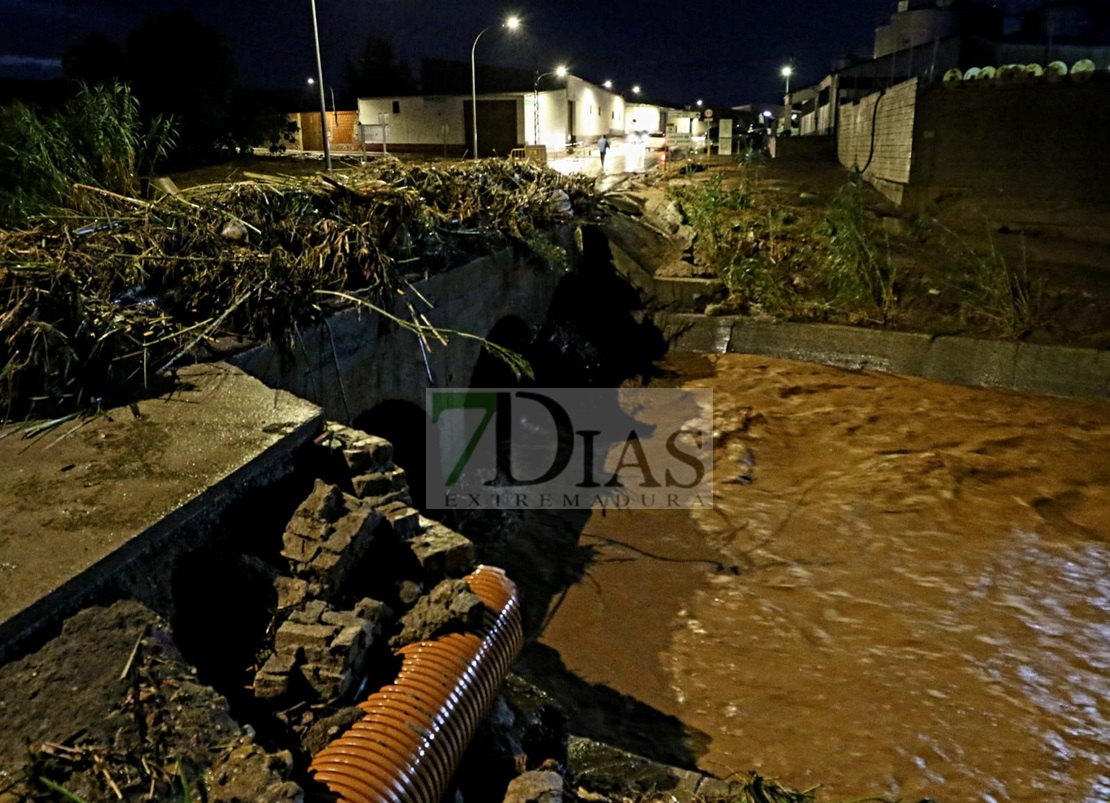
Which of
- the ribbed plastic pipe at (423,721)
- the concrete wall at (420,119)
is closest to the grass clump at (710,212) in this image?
the ribbed plastic pipe at (423,721)

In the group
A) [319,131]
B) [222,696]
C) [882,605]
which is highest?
[319,131]

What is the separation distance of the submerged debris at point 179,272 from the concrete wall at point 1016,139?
29.9ft

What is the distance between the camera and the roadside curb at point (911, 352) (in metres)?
9.02

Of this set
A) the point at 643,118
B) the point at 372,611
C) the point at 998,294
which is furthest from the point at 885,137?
the point at 643,118

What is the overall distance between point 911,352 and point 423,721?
9.08 m

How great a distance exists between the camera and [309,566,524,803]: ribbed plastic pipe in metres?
2.32

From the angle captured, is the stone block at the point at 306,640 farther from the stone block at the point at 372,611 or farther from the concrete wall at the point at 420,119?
the concrete wall at the point at 420,119

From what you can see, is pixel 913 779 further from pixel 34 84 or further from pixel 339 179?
pixel 34 84

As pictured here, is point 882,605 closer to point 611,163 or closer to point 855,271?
point 855,271

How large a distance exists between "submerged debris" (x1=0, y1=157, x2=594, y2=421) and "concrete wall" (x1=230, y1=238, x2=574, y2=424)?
0.54ft

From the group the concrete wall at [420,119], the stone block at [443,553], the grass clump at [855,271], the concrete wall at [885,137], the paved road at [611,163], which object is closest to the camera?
the stone block at [443,553]

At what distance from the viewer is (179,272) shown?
15.5 feet

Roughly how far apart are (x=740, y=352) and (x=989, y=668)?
6563mm

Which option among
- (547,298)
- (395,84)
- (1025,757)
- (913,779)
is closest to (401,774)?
(913,779)
